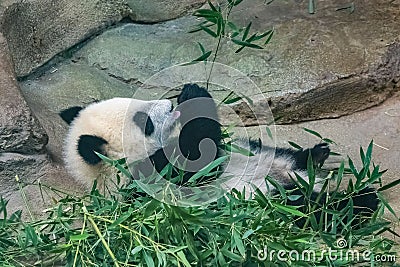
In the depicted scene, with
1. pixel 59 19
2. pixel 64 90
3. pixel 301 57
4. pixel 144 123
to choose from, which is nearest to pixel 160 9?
pixel 59 19

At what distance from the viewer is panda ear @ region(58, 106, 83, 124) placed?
278 centimetres

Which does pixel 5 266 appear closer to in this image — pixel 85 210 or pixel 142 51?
pixel 85 210

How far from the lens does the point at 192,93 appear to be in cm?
273

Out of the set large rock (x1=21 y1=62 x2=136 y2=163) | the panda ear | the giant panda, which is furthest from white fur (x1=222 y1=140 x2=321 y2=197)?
large rock (x1=21 y1=62 x2=136 y2=163)

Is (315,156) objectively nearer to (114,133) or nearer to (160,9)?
(114,133)

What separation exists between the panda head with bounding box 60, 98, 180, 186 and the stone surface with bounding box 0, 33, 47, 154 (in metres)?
0.15

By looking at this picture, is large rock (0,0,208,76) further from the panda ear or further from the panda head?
the panda head

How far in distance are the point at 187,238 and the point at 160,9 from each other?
6.95ft

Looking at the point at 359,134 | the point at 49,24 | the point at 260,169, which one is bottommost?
the point at 359,134

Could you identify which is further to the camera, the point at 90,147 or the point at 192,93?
the point at 192,93

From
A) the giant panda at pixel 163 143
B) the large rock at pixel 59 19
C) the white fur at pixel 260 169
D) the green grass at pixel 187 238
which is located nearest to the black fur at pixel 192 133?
the giant panda at pixel 163 143

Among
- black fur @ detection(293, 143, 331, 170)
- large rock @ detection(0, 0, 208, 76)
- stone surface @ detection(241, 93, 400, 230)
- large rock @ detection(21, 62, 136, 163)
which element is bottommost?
stone surface @ detection(241, 93, 400, 230)

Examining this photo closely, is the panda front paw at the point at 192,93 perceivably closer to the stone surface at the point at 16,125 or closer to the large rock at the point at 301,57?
the large rock at the point at 301,57

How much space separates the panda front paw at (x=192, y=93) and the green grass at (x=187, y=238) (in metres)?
0.72
